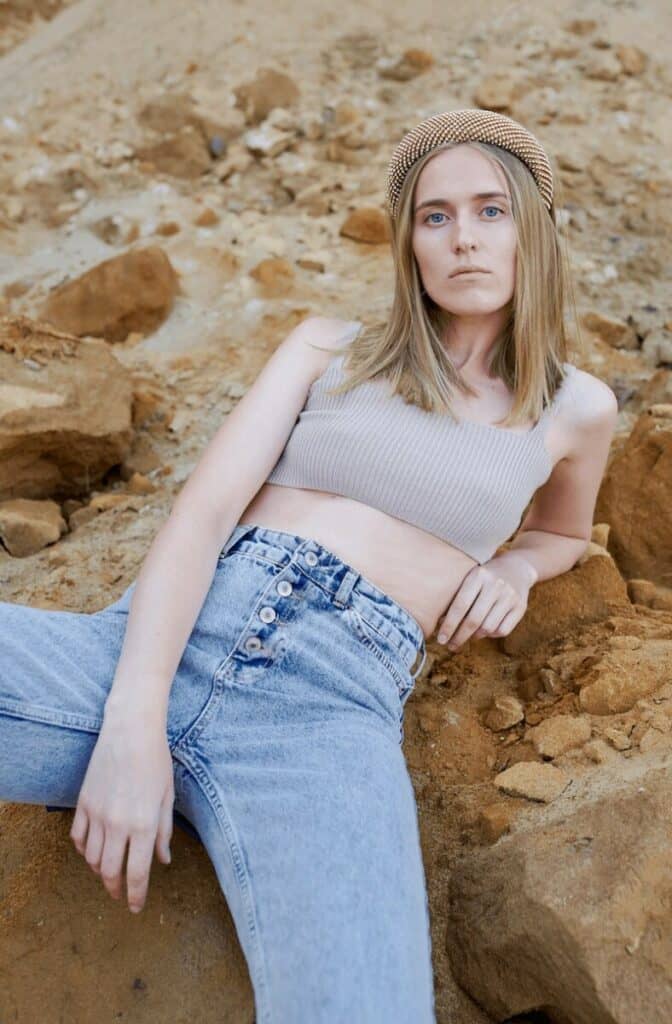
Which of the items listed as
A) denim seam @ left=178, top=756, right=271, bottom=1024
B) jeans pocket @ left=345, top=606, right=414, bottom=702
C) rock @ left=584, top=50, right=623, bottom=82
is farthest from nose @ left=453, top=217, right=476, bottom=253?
rock @ left=584, top=50, right=623, bottom=82

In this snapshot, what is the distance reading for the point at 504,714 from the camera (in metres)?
2.34

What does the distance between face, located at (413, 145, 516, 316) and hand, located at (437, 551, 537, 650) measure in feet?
2.18

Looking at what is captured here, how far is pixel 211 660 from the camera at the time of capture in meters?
1.85

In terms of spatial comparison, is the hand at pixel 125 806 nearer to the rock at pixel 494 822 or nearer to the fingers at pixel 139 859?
the fingers at pixel 139 859

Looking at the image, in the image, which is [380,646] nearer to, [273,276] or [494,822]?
[494,822]

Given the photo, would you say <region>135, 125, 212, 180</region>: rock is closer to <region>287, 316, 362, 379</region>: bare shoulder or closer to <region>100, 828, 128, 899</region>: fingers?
<region>287, 316, 362, 379</region>: bare shoulder

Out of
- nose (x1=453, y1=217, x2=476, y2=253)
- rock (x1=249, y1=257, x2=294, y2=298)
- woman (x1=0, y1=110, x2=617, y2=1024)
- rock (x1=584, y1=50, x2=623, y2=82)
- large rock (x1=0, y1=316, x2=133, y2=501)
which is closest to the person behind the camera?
woman (x1=0, y1=110, x2=617, y2=1024)

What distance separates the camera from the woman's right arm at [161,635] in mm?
1647

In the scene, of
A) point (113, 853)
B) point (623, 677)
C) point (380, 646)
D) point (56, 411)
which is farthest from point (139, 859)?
point (56, 411)

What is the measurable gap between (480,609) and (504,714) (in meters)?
0.36

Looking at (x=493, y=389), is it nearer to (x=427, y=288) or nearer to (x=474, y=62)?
(x=427, y=288)

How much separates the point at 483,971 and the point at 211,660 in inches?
32.2

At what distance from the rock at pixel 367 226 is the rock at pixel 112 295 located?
1015 mm

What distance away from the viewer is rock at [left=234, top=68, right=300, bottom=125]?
539cm
